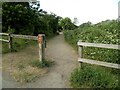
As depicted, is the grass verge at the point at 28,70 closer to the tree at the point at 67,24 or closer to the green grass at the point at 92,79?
the green grass at the point at 92,79

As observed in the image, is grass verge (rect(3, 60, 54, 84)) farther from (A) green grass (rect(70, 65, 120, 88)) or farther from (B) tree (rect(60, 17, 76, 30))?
(B) tree (rect(60, 17, 76, 30))

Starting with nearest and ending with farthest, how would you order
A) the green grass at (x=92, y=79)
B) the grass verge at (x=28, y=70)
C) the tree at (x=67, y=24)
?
1. the green grass at (x=92, y=79)
2. the grass verge at (x=28, y=70)
3. the tree at (x=67, y=24)

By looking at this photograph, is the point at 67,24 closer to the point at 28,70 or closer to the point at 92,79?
the point at 28,70

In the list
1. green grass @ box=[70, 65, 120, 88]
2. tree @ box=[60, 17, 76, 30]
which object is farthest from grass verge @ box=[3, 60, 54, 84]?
tree @ box=[60, 17, 76, 30]

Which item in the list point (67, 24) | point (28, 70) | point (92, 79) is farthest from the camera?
point (67, 24)

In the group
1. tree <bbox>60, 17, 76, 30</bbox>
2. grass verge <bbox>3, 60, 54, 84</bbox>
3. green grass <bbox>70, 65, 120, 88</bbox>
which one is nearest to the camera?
green grass <bbox>70, 65, 120, 88</bbox>

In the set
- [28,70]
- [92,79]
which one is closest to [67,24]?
[28,70]

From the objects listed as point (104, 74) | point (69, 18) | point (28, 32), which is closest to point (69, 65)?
point (104, 74)

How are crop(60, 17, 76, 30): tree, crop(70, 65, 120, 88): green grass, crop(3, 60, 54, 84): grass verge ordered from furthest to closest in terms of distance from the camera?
crop(60, 17, 76, 30): tree
crop(3, 60, 54, 84): grass verge
crop(70, 65, 120, 88): green grass

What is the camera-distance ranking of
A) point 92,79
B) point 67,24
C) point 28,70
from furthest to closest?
1. point 67,24
2. point 28,70
3. point 92,79

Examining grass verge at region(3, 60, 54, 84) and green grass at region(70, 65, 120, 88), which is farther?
grass verge at region(3, 60, 54, 84)

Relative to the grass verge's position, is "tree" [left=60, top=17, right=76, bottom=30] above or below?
above

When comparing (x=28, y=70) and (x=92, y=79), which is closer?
(x=92, y=79)

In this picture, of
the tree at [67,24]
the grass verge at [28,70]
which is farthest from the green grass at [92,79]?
the tree at [67,24]
